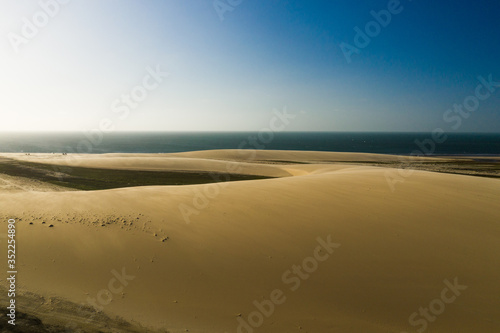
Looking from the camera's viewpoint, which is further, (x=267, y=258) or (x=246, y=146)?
(x=246, y=146)

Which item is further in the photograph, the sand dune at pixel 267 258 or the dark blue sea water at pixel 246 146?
the dark blue sea water at pixel 246 146

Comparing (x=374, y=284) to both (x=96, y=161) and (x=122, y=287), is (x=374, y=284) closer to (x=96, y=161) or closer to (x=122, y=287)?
(x=122, y=287)

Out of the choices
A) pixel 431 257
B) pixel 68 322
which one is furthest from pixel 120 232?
pixel 431 257

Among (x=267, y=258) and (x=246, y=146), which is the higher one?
(x=246, y=146)

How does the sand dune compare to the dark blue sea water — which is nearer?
the sand dune

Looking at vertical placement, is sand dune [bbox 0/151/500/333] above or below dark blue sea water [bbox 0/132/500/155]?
below

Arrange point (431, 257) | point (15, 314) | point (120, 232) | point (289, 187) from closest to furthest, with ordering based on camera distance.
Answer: point (15, 314) < point (431, 257) < point (120, 232) < point (289, 187)

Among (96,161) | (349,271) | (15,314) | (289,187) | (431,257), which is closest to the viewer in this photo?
(15,314)

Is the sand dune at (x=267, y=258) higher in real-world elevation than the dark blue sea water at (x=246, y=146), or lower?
lower
